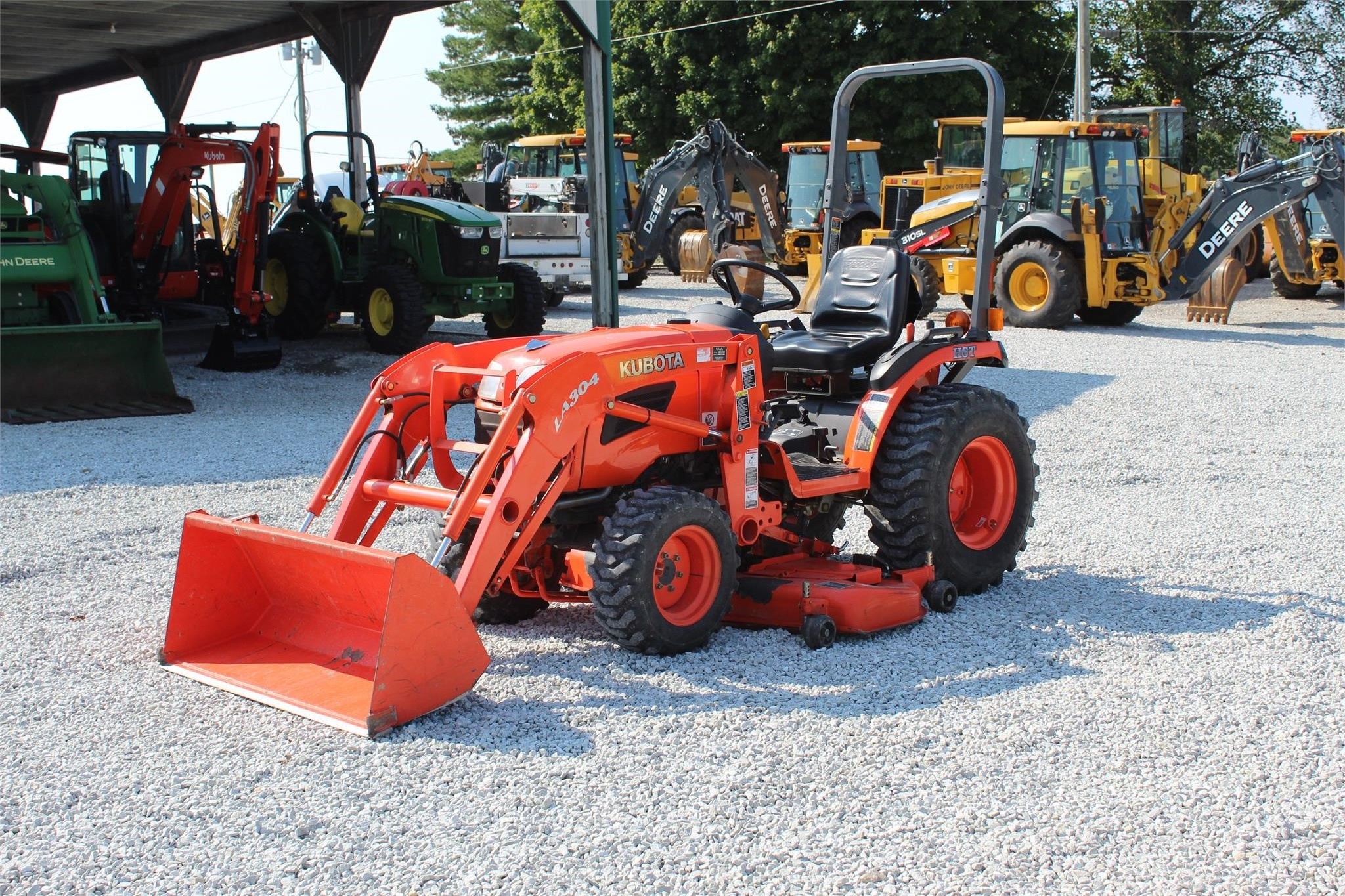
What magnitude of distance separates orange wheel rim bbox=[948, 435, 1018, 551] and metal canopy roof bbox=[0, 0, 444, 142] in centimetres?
1090

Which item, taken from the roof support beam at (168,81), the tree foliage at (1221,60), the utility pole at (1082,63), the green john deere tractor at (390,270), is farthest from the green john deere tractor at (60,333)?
the tree foliage at (1221,60)

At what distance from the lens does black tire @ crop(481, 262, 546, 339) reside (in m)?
14.5

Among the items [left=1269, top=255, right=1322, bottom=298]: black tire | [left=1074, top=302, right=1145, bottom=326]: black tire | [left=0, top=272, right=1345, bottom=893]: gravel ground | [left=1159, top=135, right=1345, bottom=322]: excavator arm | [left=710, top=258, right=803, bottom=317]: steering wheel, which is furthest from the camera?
[left=1269, top=255, right=1322, bottom=298]: black tire

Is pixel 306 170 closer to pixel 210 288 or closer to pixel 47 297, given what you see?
pixel 210 288

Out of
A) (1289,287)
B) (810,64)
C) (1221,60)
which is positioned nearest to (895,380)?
(1289,287)

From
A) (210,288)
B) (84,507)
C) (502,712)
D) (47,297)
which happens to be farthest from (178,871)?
(210,288)

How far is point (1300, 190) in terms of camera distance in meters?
15.2

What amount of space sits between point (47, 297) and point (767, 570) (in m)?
8.74

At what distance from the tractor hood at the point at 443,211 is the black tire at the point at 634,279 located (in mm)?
8471

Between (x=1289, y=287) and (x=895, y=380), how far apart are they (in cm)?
1659

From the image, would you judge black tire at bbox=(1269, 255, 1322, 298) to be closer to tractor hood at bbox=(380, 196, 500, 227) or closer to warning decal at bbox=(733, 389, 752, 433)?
tractor hood at bbox=(380, 196, 500, 227)

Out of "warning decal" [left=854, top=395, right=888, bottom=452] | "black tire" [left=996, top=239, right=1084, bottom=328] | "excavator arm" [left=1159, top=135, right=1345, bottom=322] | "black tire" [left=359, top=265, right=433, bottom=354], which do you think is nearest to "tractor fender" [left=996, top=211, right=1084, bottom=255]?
"black tire" [left=996, top=239, right=1084, bottom=328]

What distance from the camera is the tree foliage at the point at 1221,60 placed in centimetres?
3409

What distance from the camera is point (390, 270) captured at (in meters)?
13.7
